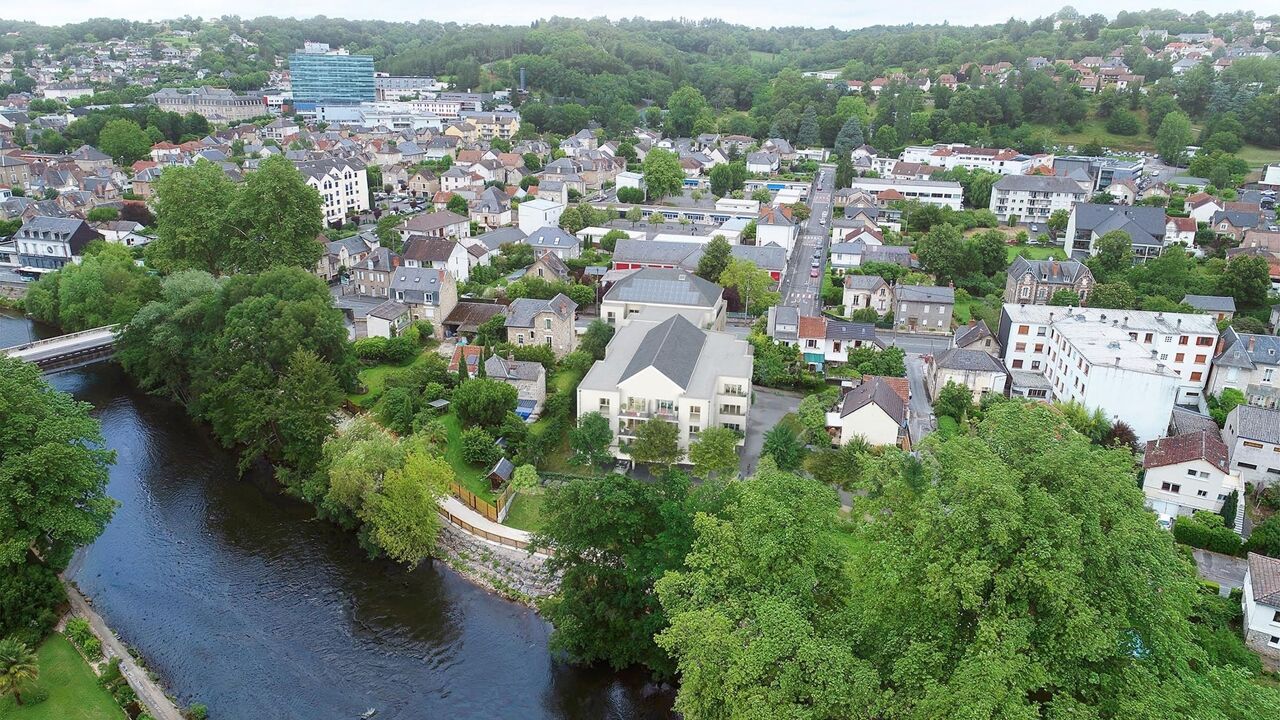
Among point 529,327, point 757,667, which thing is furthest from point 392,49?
point 757,667

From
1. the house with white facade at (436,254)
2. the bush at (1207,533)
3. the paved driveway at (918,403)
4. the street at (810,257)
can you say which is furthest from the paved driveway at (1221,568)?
the house with white facade at (436,254)

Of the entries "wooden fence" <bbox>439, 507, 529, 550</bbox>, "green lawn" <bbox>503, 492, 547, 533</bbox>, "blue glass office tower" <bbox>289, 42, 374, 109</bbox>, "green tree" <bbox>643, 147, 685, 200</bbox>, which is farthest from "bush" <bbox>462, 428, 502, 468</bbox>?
"blue glass office tower" <bbox>289, 42, 374, 109</bbox>

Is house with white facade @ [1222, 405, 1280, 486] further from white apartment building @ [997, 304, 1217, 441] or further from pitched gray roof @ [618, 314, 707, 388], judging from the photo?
pitched gray roof @ [618, 314, 707, 388]

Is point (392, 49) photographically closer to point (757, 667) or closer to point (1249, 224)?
point (1249, 224)

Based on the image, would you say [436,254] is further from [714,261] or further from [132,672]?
[132,672]

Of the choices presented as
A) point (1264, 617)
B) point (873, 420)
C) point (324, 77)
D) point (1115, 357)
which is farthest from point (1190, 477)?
point (324, 77)

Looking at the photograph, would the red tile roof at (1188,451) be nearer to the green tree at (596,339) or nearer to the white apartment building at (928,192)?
the green tree at (596,339)
